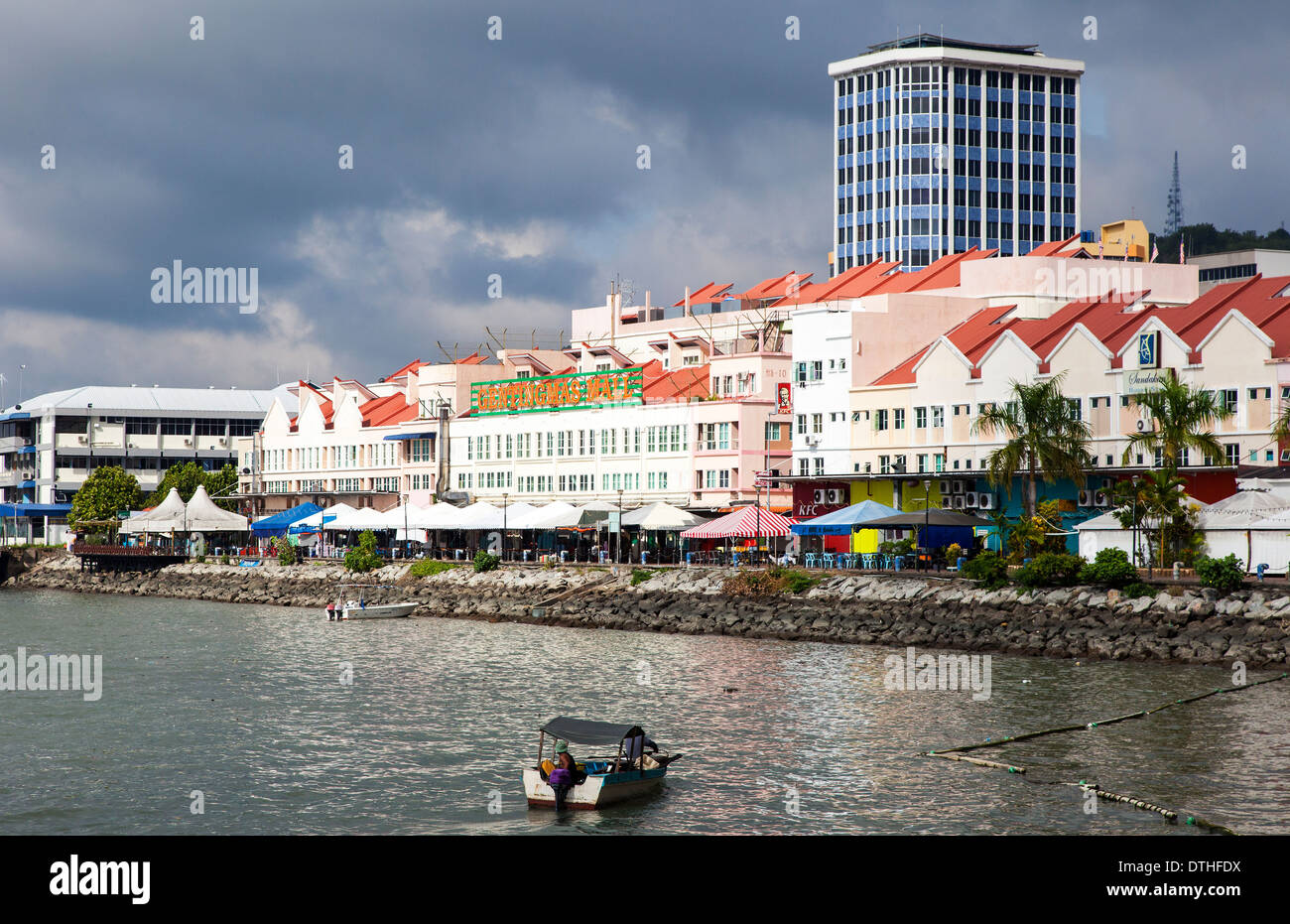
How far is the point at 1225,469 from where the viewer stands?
219ft

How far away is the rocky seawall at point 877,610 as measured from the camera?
52969 mm

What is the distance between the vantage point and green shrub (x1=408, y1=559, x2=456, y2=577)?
317ft

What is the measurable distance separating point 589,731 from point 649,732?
786cm

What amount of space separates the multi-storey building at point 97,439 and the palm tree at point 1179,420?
384ft

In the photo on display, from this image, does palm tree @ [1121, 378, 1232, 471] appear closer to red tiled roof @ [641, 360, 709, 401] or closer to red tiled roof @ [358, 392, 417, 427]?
red tiled roof @ [641, 360, 709, 401]

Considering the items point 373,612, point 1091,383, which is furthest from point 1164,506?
point 373,612

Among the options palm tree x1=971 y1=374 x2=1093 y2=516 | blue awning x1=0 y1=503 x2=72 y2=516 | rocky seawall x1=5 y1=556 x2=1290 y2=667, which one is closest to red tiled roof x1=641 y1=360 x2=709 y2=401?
rocky seawall x1=5 y1=556 x2=1290 y2=667

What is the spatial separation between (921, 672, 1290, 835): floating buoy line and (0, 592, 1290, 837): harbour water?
32 cm

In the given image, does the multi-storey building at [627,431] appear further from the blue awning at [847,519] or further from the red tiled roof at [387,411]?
the blue awning at [847,519]

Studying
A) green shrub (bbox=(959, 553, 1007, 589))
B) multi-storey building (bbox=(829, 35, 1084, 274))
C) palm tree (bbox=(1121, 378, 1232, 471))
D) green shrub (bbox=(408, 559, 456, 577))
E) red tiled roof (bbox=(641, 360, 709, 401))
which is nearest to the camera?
green shrub (bbox=(959, 553, 1007, 589))

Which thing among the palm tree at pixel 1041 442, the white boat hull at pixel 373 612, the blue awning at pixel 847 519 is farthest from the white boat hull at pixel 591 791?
the white boat hull at pixel 373 612
